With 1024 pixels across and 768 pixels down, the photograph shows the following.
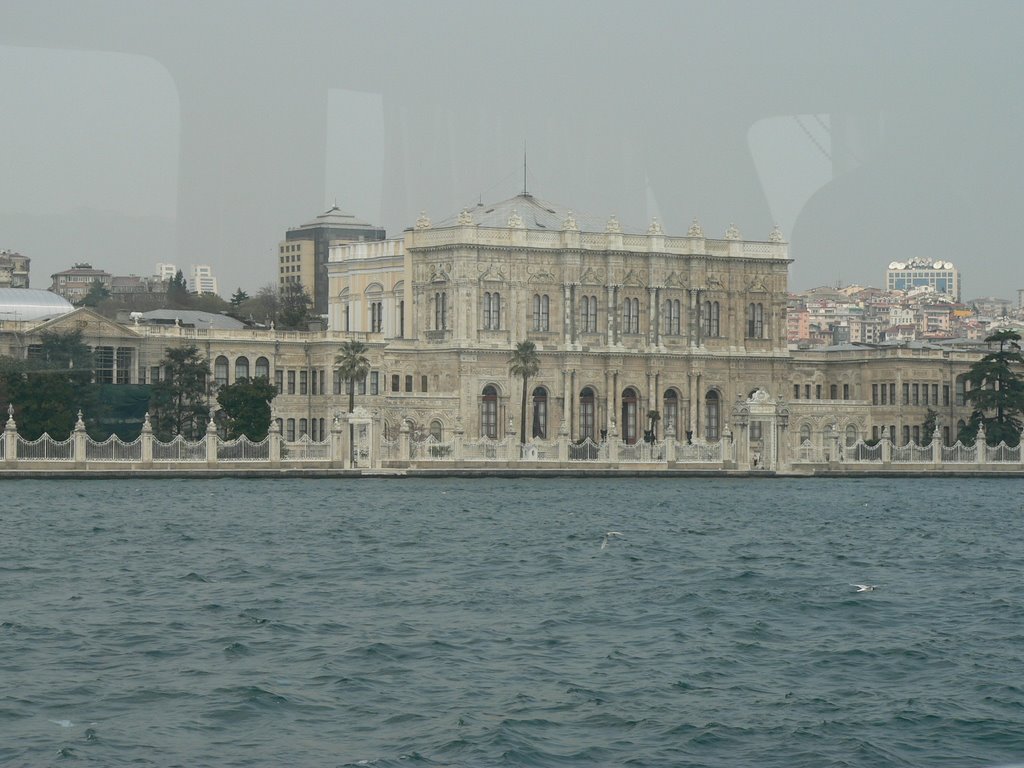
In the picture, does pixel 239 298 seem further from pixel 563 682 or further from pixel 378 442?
pixel 563 682

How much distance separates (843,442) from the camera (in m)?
76.2

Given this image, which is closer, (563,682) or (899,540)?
(563,682)

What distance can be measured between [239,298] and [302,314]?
94.3ft

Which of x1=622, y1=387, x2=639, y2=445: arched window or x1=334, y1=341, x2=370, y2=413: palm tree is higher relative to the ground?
x1=334, y1=341, x2=370, y2=413: palm tree

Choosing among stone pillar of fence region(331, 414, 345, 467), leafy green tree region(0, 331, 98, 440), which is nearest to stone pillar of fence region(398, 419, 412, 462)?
stone pillar of fence region(331, 414, 345, 467)

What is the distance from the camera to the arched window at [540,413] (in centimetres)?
8875

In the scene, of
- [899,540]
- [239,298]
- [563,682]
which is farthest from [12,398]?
[239,298]

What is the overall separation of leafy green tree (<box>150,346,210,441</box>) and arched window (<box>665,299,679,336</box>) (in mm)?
21918

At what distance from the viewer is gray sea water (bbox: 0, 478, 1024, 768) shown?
22141 mm

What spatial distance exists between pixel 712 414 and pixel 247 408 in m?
25.3

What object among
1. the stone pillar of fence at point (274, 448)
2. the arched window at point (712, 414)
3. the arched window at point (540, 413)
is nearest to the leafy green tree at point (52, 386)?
the stone pillar of fence at point (274, 448)

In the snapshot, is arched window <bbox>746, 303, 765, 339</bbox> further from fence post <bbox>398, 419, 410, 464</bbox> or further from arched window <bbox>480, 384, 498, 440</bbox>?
fence post <bbox>398, 419, 410, 464</bbox>

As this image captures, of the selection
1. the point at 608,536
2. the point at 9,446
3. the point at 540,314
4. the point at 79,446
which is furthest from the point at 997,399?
the point at 608,536

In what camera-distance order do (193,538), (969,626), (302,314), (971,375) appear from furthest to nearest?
(302,314), (971,375), (193,538), (969,626)
